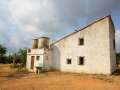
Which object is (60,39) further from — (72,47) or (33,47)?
(33,47)

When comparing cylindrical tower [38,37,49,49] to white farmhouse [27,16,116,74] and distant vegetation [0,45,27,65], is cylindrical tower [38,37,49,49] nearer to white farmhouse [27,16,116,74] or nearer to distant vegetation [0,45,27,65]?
white farmhouse [27,16,116,74]

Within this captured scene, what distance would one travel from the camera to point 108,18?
69.8 ft

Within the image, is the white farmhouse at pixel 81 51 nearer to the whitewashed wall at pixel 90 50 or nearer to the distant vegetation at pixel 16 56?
the whitewashed wall at pixel 90 50

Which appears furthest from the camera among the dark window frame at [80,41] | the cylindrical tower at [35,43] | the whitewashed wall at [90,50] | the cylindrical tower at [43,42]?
the cylindrical tower at [35,43]

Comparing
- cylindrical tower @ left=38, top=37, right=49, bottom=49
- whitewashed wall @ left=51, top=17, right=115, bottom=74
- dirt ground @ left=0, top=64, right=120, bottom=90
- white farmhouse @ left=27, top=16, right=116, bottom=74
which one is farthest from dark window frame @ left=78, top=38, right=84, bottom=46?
dirt ground @ left=0, top=64, right=120, bottom=90

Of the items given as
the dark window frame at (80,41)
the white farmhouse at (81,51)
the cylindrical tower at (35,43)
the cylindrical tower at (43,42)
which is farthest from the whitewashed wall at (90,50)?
the cylindrical tower at (35,43)

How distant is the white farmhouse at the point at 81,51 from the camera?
20.8 m

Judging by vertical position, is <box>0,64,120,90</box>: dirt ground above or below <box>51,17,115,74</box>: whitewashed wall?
below

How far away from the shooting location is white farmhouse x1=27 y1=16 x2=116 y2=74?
20844 millimetres

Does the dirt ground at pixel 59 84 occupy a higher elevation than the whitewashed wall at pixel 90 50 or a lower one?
lower

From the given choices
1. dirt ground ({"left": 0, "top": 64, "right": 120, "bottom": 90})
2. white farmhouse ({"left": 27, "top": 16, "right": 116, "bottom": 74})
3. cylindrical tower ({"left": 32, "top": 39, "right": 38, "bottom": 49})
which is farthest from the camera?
cylindrical tower ({"left": 32, "top": 39, "right": 38, "bottom": 49})

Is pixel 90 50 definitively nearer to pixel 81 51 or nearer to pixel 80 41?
pixel 81 51

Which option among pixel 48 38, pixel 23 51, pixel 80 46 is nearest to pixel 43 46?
pixel 48 38

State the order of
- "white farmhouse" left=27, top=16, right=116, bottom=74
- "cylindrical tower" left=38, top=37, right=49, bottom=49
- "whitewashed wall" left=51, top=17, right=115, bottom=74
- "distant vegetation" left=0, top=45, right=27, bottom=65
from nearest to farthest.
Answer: "whitewashed wall" left=51, top=17, right=115, bottom=74
"white farmhouse" left=27, top=16, right=116, bottom=74
"cylindrical tower" left=38, top=37, right=49, bottom=49
"distant vegetation" left=0, top=45, right=27, bottom=65
